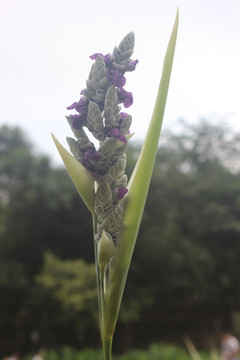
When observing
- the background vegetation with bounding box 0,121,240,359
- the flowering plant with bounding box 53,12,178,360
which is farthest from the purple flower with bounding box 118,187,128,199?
the background vegetation with bounding box 0,121,240,359

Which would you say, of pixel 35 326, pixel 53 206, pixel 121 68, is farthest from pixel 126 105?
pixel 35 326

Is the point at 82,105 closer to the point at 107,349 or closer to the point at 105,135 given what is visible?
the point at 105,135

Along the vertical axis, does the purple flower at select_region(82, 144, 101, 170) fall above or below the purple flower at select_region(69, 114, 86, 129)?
below

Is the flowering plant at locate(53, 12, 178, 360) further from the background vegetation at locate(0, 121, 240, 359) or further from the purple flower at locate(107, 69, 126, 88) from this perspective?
the background vegetation at locate(0, 121, 240, 359)

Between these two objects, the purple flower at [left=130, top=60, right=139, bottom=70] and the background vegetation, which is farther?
the background vegetation

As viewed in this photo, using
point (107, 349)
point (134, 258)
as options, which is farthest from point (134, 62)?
point (134, 258)

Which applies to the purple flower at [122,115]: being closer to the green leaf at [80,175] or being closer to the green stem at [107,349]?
the green leaf at [80,175]

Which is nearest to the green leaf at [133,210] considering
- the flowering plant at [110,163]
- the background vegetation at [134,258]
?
the flowering plant at [110,163]
